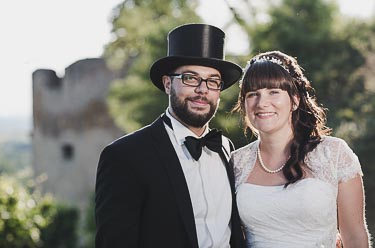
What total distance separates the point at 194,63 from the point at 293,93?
1.82ft

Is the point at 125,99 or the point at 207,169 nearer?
the point at 207,169

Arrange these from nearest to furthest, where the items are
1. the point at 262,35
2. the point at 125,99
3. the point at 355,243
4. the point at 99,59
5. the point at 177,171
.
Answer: the point at 177,171 → the point at 355,243 → the point at 262,35 → the point at 125,99 → the point at 99,59

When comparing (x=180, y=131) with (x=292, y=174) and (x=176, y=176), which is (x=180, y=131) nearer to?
(x=176, y=176)

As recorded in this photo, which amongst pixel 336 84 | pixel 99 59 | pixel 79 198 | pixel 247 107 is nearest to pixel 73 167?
pixel 79 198

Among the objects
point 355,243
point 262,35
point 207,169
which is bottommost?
point 355,243

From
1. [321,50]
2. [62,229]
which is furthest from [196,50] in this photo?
[321,50]

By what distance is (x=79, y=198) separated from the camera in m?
18.2

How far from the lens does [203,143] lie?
9.86 ft

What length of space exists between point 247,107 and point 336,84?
378 inches

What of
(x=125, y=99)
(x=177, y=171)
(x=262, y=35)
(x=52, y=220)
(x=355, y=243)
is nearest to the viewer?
(x=177, y=171)

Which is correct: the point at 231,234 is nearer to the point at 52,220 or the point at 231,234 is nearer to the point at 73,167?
the point at 52,220

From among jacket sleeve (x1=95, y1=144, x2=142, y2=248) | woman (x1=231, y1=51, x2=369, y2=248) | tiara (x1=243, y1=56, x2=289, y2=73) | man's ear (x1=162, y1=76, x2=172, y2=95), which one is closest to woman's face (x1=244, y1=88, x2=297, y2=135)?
woman (x1=231, y1=51, x2=369, y2=248)

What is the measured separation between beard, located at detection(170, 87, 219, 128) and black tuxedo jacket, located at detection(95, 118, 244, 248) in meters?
0.27

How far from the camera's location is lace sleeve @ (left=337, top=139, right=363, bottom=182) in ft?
9.83
